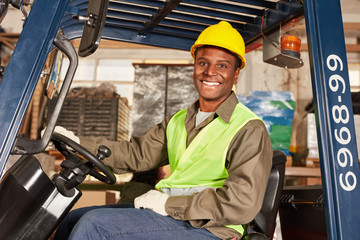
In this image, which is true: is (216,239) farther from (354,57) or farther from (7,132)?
(354,57)

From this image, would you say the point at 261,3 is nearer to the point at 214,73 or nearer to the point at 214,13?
the point at 214,13

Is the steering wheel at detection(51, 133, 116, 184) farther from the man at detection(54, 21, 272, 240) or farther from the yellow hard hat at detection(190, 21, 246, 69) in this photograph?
the yellow hard hat at detection(190, 21, 246, 69)

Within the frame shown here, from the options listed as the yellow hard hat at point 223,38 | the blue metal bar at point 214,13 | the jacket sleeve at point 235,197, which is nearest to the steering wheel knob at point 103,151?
the jacket sleeve at point 235,197

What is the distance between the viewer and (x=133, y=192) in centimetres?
379

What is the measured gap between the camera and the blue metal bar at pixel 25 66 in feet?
5.20

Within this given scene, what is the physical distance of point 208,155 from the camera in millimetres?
2238

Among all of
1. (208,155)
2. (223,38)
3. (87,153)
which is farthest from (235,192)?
(223,38)

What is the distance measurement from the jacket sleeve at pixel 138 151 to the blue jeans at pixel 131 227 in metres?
0.72

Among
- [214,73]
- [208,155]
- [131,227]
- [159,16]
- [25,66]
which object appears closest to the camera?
[25,66]

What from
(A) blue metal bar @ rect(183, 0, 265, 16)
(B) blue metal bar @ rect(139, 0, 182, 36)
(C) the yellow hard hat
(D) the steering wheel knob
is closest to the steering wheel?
(D) the steering wheel knob

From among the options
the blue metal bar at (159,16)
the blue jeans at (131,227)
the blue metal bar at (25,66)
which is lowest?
the blue jeans at (131,227)

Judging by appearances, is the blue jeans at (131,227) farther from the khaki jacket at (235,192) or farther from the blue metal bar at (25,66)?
the blue metal bar at (25,66)

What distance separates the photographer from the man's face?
2.48 metres

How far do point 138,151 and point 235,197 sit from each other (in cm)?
99
